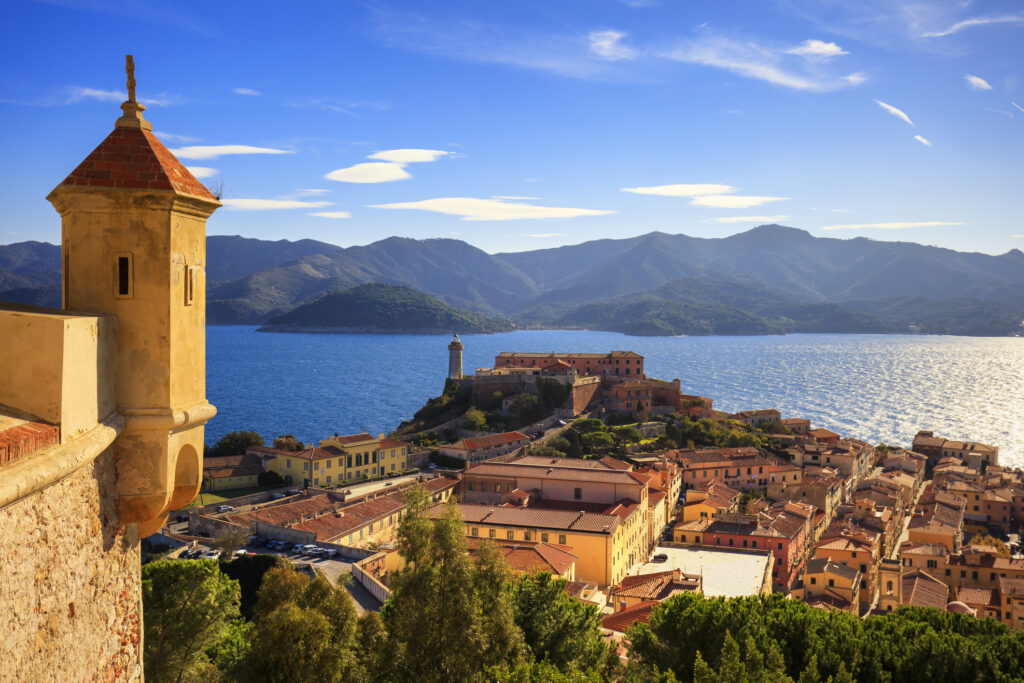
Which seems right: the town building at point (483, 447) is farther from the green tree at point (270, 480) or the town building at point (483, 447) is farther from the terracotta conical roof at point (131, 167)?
the terracotta conical roof at point (131, 167)

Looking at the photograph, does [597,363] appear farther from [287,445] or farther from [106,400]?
[106,400]

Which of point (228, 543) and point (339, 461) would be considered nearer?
point (228, 543)

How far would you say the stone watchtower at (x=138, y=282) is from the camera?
6.13 m

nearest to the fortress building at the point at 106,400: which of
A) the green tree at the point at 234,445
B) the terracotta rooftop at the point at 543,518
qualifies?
the terracotta rooftop at the point at 543,518

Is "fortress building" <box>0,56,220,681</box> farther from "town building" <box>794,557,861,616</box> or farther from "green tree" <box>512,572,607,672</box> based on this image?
"town building" <box>794,557,861,616</box>

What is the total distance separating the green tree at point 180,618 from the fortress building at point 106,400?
15.9 metres

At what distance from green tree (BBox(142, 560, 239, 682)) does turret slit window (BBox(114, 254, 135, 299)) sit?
17.5 meters

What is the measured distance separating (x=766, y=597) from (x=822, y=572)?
71.2 feet

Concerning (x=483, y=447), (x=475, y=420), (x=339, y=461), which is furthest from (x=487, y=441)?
(x=339, y=461)

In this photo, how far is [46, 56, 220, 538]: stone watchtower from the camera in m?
6.13

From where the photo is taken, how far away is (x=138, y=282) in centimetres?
619

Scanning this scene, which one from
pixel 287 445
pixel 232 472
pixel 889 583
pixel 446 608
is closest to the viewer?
pixel 446 608

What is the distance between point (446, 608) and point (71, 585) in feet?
26.8

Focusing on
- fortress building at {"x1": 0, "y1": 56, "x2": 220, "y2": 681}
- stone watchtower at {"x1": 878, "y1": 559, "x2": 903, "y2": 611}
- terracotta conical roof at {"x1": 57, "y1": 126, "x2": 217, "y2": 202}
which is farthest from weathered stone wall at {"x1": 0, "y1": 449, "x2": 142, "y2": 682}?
stone watchtower at {"x1": 878, "y1": 559, "x2": 903, "y2": 611}
